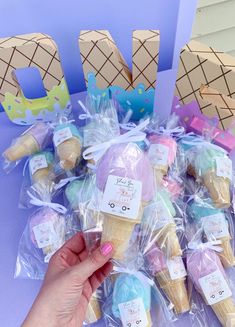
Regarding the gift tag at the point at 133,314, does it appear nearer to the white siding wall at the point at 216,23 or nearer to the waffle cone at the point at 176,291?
the waffle cone at the point at 176,291

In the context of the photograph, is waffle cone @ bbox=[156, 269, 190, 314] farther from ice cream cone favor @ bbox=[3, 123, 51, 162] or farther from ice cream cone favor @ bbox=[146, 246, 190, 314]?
ice cream cone favor @ bbox=[3, 123, 51, 162]

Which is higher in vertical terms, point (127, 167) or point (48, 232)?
point (127, 167)

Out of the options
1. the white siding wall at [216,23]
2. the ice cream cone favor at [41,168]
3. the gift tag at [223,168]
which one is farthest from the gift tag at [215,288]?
the white siding wall at [216,23]

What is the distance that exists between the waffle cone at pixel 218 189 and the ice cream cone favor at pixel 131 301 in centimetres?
26

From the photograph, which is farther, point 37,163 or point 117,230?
point 37,163

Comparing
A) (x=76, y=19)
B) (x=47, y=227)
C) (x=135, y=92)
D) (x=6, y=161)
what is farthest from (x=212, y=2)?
(x=47, y=227)

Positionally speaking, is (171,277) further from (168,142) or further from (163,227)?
(168,142)

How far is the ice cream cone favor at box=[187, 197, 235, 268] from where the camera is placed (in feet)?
2.63

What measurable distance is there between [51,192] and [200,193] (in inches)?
15.0

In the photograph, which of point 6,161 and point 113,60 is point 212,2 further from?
point 6,161

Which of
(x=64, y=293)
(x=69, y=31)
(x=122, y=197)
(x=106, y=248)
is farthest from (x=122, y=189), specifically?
(x=69, y=31)

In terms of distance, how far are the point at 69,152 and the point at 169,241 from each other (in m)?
0.33

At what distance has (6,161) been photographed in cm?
102

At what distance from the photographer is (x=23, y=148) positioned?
96cm
